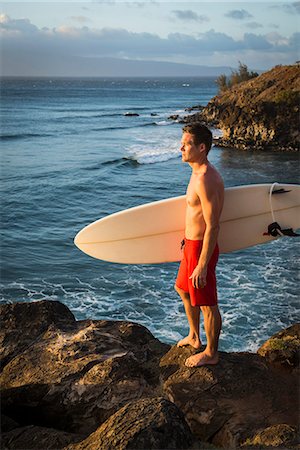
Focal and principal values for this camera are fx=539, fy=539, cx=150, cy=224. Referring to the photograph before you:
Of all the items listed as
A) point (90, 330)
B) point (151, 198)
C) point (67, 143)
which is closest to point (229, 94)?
point (67, 143)

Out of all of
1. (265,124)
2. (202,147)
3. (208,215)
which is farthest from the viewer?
(265,124)

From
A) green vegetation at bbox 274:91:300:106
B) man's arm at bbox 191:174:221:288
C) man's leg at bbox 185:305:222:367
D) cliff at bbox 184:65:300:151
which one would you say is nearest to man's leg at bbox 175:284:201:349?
man's leg at bbox 185:305:222:367

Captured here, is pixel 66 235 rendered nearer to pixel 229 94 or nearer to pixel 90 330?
pixel 90 330

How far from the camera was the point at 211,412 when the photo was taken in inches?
180

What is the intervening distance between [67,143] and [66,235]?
75.5ft

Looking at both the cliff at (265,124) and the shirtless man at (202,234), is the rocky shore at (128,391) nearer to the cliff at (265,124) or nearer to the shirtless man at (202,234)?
the shirtless man at (202,234)

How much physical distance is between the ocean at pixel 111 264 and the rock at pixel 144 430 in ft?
19.1

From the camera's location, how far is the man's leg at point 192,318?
16.8 feet

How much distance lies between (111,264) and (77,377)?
9369 mm

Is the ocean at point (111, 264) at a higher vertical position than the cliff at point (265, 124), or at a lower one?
lower

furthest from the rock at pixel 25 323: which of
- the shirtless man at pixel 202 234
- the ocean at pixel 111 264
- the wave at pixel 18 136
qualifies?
the wave at pixel 18 136

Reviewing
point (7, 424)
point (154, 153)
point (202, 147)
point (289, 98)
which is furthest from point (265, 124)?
point (7, 424)

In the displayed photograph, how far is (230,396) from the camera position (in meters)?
4.71

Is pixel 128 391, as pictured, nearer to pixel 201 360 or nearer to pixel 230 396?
pixel 201 360
